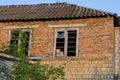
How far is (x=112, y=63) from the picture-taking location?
20250 millimetres

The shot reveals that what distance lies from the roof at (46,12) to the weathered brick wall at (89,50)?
299 mm

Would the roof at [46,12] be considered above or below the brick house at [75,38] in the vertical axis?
above

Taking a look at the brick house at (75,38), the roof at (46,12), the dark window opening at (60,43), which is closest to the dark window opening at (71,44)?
the brick house at (75,38)

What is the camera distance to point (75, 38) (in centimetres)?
2144

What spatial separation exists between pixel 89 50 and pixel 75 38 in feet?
3.88

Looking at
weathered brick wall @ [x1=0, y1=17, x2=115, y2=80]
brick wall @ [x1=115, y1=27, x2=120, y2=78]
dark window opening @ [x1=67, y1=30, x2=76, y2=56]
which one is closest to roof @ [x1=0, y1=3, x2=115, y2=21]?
weathered brick wall @ [x1=0, y1=17, x2=115, y2=80]

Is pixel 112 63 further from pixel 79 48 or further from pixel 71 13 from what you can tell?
pixel 71 13

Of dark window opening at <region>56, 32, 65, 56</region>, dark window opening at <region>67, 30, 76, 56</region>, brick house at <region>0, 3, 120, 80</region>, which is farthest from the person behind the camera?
dark window opening at <region>56, 32, 65, 56</region>

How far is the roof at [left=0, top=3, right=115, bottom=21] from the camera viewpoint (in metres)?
21.6

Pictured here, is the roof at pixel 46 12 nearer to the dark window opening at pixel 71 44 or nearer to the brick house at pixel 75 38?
the brick house at pixel 75 38

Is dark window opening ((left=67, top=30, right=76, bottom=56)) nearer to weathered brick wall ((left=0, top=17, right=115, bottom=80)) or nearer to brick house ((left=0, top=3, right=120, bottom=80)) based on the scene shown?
brick house ((left=0, top=3, right=120, bottom=80))

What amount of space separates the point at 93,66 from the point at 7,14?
6751mm

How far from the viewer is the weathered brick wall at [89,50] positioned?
2034 cm

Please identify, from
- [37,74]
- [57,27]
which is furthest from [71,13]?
[37,74]
